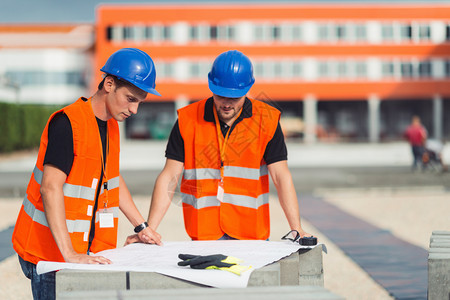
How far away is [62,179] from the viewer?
3311 mm

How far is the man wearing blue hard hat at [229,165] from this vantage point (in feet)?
13.6

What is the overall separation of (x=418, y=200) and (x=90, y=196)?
12200mm

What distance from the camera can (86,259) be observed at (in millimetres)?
3223

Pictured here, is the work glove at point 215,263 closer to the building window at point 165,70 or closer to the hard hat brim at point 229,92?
the hard hat brim at point 229,92

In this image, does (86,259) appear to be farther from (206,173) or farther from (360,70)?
(360,70)

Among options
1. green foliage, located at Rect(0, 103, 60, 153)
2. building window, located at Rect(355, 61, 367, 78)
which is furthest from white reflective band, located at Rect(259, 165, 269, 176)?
building window, located at Rect(355, 61, 367, 78)

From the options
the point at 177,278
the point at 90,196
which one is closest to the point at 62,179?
the point at 90,196

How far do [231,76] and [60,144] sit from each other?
110cm

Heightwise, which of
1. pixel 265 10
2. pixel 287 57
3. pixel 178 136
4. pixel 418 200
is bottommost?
pixel 418 200

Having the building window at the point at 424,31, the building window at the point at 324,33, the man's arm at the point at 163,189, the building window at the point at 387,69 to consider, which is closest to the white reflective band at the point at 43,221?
the man's arm at the point at 163,189

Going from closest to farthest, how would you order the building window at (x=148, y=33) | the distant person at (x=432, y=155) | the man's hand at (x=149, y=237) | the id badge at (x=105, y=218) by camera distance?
the id badge at (x=105, y=218) < the man's hand at (x=149, y=237) < the distant person at (x=432, y=155) < the building window at (x=148, y=33)

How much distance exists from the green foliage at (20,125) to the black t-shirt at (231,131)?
111ft

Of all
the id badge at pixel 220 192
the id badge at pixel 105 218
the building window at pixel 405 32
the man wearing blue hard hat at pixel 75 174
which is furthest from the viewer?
the building window at pixel 405 32

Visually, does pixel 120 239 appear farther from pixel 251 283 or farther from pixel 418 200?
pixel 418 200
